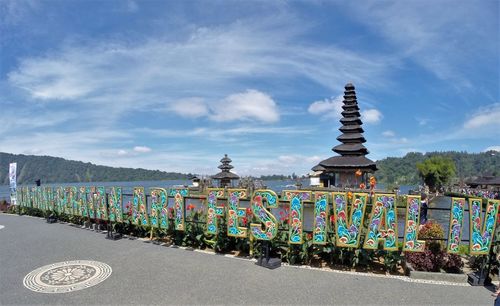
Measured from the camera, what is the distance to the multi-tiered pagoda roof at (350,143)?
4038 cm

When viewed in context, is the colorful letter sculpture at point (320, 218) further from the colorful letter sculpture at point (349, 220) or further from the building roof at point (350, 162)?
the building roof at point (350, 162)

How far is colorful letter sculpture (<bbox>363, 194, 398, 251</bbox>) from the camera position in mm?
8008

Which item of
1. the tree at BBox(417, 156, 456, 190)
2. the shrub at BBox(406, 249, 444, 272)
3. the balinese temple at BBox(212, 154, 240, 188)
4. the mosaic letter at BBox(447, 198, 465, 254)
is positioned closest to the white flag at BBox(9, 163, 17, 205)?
the shrub at BBox(406, 249, 444, 272)

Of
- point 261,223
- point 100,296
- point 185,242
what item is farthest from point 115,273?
point 261,223

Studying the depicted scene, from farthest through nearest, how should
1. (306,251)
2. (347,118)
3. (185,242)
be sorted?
(347,118)
(185,242)
(306,251)

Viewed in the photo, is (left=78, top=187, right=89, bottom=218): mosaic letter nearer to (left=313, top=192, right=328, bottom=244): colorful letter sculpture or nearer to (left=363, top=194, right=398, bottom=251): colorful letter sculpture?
(left=313, top=192, right=328, bottom=244): colorful letter sculpture

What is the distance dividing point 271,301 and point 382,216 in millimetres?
3708

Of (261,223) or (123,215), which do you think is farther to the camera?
(123,215)

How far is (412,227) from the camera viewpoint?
311 inches

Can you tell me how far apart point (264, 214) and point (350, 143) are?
37.8 metres

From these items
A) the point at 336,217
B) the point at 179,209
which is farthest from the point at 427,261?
the point at 179,209

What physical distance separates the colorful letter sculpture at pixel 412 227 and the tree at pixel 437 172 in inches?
3480

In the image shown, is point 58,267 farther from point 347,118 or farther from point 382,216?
point 347,118

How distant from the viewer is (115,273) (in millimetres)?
8164
